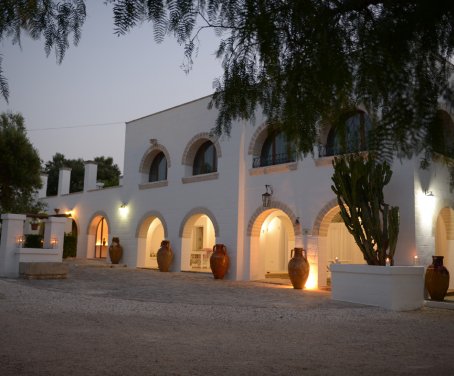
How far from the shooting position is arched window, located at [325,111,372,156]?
5.92ft

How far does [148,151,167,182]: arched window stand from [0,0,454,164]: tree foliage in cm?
1479

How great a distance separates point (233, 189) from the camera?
546 inches

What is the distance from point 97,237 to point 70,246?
2.54 meters

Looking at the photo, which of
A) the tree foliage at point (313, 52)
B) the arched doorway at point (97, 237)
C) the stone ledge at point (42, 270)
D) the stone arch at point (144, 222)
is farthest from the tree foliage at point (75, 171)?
the tree foliage at point (313, 52)

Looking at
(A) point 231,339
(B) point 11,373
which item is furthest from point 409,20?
(A) point 231,339

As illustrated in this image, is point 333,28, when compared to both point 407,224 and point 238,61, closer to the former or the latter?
point 238,61

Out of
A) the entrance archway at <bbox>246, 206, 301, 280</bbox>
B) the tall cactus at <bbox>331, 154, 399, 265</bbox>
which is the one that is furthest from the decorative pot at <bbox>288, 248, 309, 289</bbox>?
the tall cactus at <bbox>331, 154, 399, 265</bbox>

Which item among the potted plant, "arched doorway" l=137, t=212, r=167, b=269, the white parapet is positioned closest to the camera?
the white parapet

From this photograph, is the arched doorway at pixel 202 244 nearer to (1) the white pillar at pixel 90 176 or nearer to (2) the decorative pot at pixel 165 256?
(2) the decorative pot at pixel 165 256

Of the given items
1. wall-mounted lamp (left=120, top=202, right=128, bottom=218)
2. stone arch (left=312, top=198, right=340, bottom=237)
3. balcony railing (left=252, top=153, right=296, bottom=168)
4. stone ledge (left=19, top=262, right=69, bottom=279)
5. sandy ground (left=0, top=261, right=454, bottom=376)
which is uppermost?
balcony railing (left=252, top=153, right=296, bottom=168)

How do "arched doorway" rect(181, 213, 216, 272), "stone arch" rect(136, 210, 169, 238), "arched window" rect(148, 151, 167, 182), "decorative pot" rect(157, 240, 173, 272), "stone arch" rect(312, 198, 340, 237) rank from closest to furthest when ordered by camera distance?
"stone arch" rect(312, 198, 340, 237) < "decorative pot" rect(157, 240, 173, 272) < "stone arch" rect(136, 210, 169, 238) < "arched window" rect(148, 151, 167, 182) < "arched doorway" rect(181, 213, 216, 272)

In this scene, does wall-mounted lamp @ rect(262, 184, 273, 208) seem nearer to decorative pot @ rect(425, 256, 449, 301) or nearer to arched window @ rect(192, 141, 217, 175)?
arched window @ rect(192, 141, 217, 175)

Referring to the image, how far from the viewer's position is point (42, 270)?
39.1 feet

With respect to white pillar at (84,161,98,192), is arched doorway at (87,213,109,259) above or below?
below
